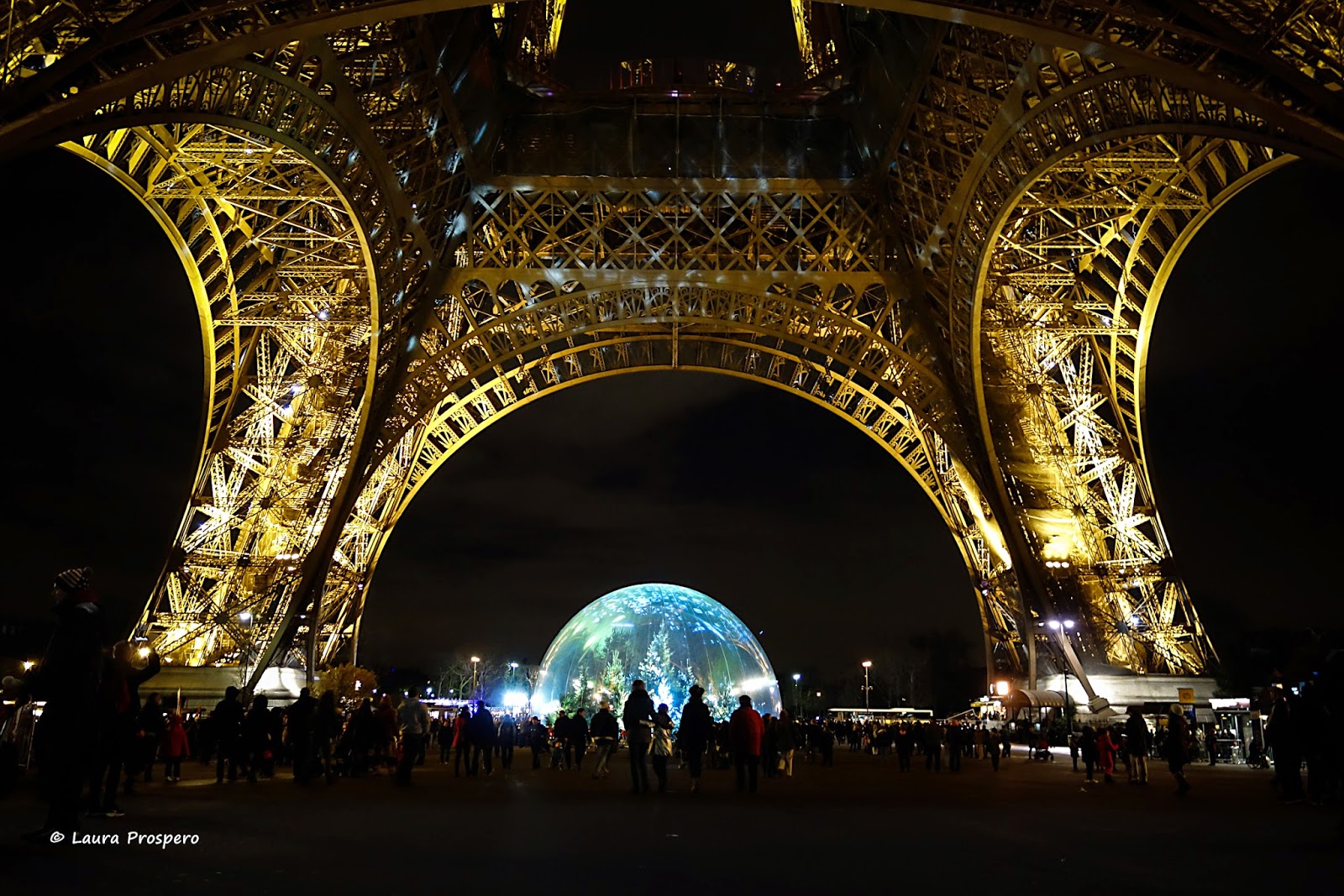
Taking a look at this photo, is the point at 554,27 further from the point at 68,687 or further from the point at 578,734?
the point at 68,687

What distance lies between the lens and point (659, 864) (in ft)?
22.7

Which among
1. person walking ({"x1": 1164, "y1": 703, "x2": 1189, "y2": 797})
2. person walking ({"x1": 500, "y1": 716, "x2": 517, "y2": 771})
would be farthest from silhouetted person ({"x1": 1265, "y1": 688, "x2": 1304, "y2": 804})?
person walking ({"x1": 500, "y1": 716, "x2": 517, "y2": 771})

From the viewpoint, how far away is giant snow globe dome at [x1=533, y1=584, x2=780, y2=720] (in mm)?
39781

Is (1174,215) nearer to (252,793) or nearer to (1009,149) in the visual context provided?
(1009,149)

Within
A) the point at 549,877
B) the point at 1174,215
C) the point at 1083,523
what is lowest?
the point at 549,877

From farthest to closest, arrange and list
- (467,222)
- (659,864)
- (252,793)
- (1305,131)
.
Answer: (467,222), (1305,131), (252,793), (659,864)

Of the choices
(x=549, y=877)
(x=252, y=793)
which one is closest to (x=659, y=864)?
(x=549, y=877)

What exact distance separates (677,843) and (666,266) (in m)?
27.3

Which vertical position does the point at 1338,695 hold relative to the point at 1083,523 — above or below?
below

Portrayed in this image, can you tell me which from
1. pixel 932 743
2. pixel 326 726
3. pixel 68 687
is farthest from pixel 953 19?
pixel 932 743

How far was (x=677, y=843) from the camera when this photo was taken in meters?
8.05

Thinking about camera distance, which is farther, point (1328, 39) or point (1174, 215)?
point (1174, 215)

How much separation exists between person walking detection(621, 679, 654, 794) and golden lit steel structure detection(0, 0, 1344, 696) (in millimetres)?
12319

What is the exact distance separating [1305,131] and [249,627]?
1039 inches
